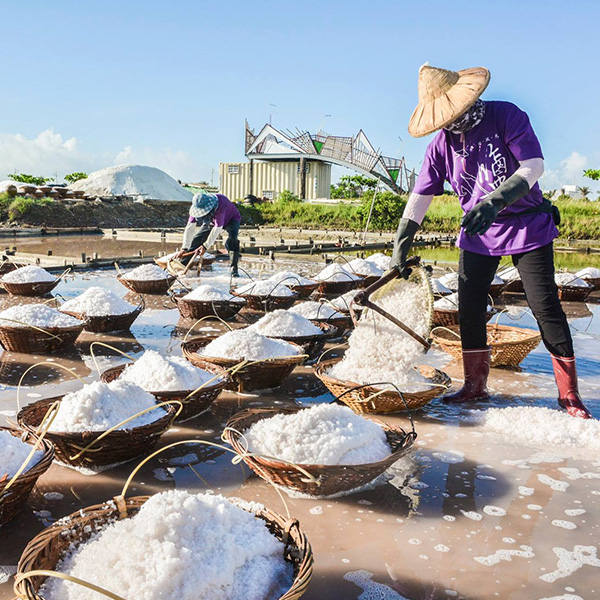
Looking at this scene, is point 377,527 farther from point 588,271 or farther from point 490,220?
point 588,271

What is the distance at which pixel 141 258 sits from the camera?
9.59m

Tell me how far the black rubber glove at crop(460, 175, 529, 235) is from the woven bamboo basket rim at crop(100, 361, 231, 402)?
1.19 metres

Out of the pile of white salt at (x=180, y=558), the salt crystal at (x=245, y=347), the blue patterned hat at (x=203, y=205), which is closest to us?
the pile of white salt at (x=180, y=558)

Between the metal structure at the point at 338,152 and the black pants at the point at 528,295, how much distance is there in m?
28.2

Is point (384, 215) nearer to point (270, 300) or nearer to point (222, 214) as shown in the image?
point (222, 214)

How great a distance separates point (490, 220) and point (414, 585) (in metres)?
1.47

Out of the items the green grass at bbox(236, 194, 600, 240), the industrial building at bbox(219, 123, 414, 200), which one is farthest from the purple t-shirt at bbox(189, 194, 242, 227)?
the industrial building at bbox(219, 123, 414, 200)

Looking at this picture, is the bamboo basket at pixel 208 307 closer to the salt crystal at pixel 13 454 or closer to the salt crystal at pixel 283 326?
the salt crystal at pixel 283 326

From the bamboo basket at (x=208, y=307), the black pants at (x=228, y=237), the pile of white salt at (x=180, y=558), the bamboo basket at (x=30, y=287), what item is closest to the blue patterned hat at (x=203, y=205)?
the black pants at (x=228, y=237)

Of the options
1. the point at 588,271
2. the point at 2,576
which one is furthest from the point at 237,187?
the point at 2,576

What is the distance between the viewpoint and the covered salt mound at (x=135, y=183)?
4081cm

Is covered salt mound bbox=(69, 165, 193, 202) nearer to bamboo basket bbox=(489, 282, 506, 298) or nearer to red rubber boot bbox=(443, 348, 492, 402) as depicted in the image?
bamboo basket bbox=(489, 282, 506, 298)

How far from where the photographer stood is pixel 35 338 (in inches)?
139

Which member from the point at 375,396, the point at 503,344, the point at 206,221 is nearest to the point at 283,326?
the point at 375,396
